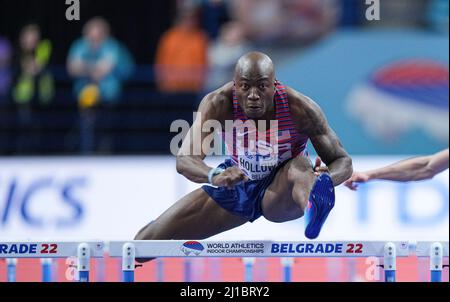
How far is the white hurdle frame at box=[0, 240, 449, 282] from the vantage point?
7.16 meters

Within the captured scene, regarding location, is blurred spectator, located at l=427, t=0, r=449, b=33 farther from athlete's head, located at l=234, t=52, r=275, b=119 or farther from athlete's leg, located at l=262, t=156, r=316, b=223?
athlete's head, located at l=234, t=52, r=275, b=119

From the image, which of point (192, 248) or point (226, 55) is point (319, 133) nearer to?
point (192, 248)

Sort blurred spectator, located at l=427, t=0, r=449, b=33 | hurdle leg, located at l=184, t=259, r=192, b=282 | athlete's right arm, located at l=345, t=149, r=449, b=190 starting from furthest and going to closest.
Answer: blurred spectator, located at l=427, t=0, r=449, b=33 < hurdle leg, located at l=184, t=259, r=192, b=282 < athlete's right arm, located at l=345, t=149, r=449, b=190

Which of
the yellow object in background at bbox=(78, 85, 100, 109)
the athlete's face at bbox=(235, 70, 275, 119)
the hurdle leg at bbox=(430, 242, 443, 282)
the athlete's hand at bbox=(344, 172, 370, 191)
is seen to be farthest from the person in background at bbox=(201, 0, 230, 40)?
the hurdle leg at bbox=(430, 242, 443, 282)

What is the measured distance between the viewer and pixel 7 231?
1164 cm

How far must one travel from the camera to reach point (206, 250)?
7.21m

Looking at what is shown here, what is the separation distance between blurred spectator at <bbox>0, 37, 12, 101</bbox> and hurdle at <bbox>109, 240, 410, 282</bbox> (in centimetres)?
660

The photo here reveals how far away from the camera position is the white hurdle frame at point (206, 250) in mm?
7156

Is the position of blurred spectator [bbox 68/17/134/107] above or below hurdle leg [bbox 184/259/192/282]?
above

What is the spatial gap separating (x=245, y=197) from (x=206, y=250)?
59cm

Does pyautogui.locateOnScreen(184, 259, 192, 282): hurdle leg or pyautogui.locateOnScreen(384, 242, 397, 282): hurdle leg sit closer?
pyautogui.locateOnScreen(384, 242, 397, 282): hurdle leg

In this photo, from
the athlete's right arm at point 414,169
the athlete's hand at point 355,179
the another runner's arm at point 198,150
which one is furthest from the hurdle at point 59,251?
the athlete's right arm at point 414,169

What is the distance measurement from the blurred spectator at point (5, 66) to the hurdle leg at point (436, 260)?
7764 mm

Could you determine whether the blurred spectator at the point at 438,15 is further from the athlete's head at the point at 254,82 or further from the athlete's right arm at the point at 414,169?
the athlete's head at the point at 254,82
